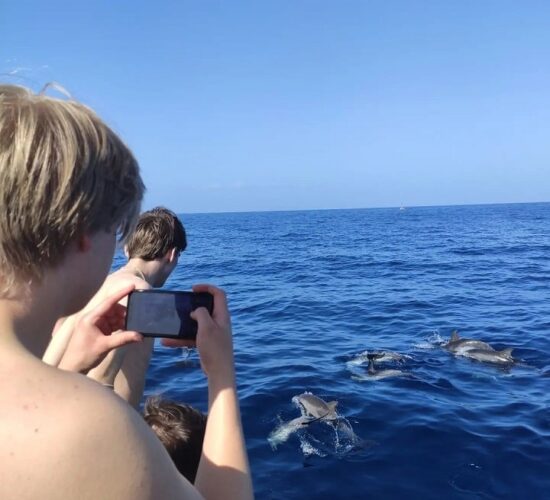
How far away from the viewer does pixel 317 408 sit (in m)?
7.01

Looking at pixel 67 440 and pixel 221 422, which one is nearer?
pixel 67 440

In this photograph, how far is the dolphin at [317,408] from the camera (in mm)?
6879

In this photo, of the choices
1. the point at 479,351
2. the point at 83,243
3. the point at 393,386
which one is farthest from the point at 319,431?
the point at 83,243

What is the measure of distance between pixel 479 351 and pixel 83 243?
9.43 metres

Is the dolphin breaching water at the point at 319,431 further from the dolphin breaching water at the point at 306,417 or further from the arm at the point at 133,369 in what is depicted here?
the arm at the point at 133,369

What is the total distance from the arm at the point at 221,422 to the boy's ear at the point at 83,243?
0.68 meters

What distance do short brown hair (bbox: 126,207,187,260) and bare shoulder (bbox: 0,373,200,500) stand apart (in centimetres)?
272

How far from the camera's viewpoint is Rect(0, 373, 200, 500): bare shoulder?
109 cm

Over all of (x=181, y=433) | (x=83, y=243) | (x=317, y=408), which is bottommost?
(x=317, y=408)

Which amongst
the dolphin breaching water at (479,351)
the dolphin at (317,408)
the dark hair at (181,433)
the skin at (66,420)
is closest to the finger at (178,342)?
the skin at (66,420)

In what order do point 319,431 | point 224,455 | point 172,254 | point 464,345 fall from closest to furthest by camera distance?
point 224,455, point 172,254, point 319,431, point 464,345

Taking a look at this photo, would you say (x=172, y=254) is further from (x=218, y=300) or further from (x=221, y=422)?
(x=221, y=422)

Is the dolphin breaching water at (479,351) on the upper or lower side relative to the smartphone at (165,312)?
lower

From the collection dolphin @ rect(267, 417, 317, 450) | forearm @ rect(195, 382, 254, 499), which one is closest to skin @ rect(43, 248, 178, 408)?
forearm @ rect(195, 382, 254, 499)
